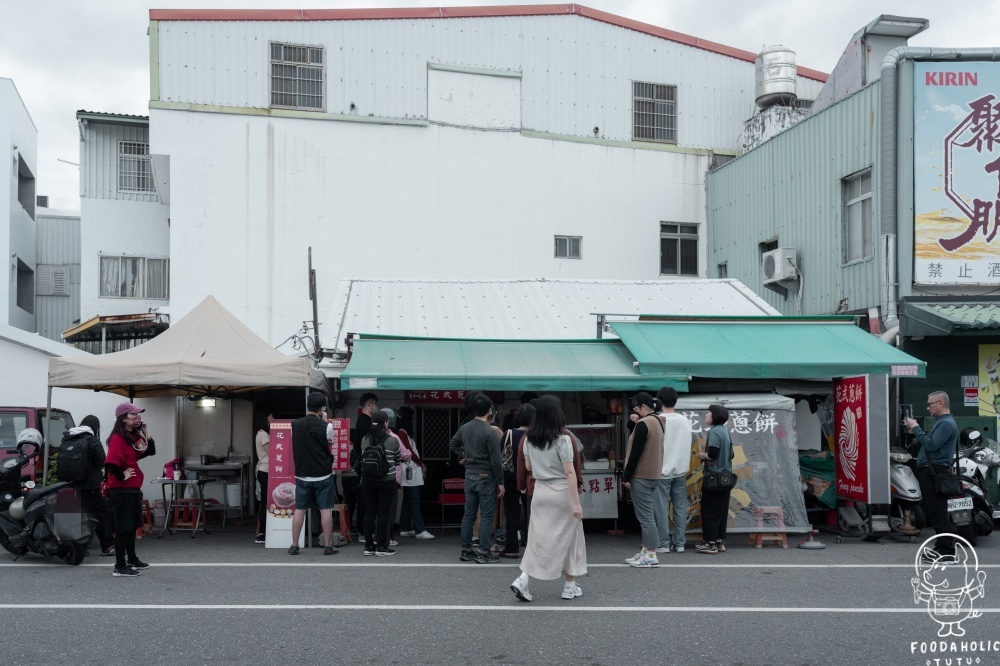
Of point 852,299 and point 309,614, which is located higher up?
point 852,299

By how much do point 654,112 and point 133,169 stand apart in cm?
1155

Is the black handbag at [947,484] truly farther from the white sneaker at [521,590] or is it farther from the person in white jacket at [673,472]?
the white sneaker at [521,590]

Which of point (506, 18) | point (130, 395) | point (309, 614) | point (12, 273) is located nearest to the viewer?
point (309, 614)

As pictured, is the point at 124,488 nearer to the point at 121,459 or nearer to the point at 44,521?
the point at 121,459

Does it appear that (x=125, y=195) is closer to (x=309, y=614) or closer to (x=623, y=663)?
(x=309, y=614)

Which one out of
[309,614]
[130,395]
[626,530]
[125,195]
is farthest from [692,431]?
[125,195]

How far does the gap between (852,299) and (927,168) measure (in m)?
2.48

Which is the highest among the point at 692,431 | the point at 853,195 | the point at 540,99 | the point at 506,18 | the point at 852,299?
the point at 506,18

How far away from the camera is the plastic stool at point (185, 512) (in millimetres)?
13117

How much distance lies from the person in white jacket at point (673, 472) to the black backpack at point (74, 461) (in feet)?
20.0

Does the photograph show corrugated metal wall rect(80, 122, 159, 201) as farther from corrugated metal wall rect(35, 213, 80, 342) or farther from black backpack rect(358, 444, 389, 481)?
black backpack rect(358, 444, 389, 481)

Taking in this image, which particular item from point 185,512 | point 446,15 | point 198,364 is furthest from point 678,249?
point 198,364

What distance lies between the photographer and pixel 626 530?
500 inches

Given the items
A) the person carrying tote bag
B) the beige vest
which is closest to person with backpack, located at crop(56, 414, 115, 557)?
the beige vest
